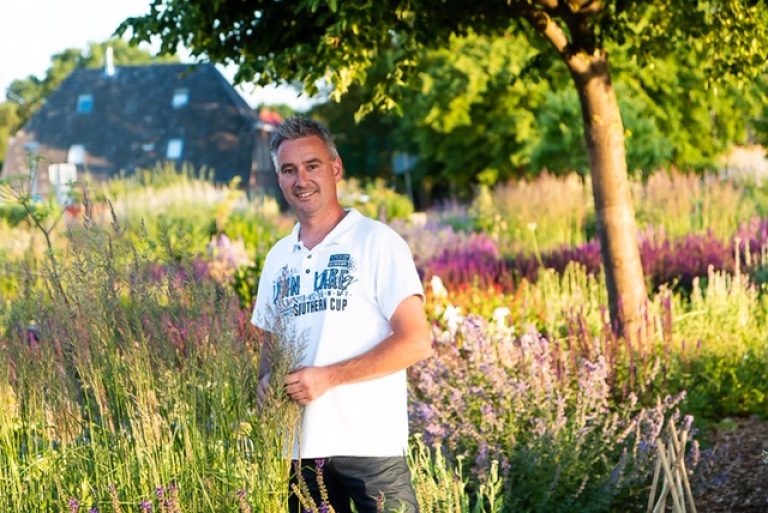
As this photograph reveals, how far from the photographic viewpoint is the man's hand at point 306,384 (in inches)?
133

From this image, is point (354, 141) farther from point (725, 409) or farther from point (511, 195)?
point (725, 409)

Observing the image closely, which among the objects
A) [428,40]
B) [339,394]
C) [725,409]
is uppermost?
[428,40]

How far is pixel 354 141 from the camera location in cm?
5209

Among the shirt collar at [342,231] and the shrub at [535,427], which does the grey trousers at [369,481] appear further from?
the shrub at [535,427]

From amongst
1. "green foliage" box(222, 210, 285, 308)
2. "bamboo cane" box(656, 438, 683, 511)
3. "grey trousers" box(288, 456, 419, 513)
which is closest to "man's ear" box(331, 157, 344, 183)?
"grey trousers" box(288, 456, 419, 513)

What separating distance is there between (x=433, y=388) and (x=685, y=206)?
985 centimetres

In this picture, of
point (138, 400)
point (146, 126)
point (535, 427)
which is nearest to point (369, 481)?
point (138, 400)

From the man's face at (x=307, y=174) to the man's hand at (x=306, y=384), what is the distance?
1.80 feet

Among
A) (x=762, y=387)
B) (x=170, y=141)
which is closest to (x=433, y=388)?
(x=762, y=387)

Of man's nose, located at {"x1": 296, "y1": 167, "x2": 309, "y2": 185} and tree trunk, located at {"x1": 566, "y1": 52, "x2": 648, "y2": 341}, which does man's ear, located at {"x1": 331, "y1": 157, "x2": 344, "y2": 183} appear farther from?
tree trunk, located at {"x1": 566, "y1": 52, "x2": 648, "y2": 341}

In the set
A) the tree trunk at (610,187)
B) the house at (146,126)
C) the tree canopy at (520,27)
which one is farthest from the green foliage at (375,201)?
the tree trunk at (610,187)

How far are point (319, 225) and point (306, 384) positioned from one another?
22.6 inches

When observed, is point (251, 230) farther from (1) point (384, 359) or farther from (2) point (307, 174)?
(1) point (384, 359)

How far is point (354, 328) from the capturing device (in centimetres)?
357
